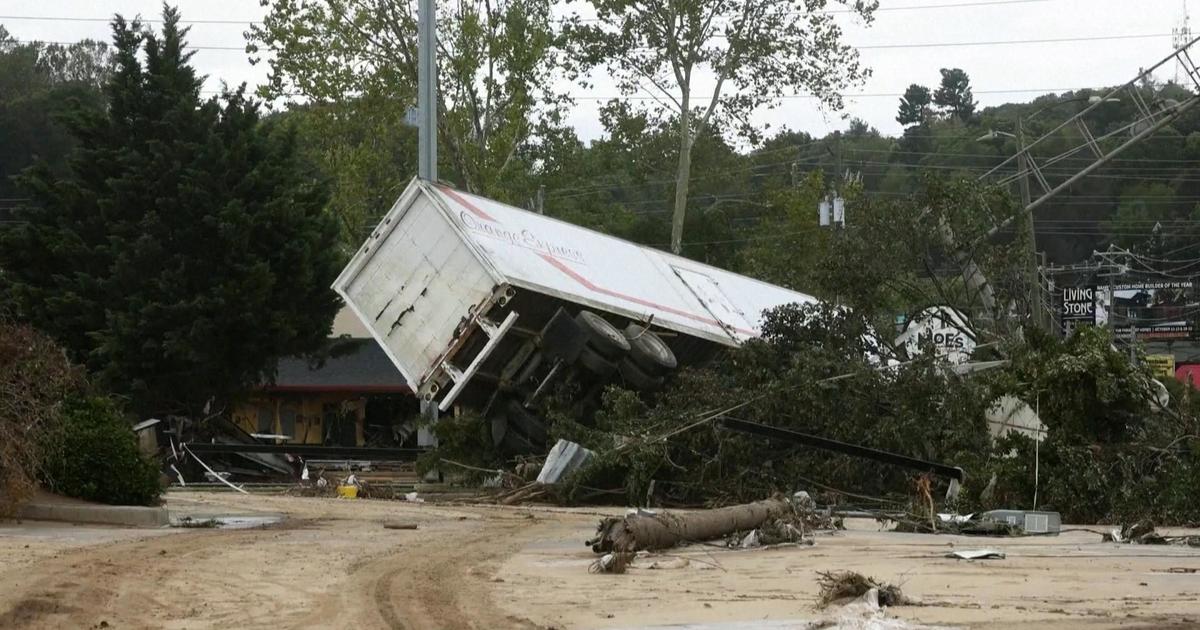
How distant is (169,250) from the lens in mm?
29672

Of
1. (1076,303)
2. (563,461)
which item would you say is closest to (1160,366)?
(563,461)

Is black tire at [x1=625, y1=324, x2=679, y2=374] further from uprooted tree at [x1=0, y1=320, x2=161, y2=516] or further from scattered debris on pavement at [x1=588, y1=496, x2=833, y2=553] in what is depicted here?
uprooted tree at [x1=0, y1=320, x2=161, y2=516]

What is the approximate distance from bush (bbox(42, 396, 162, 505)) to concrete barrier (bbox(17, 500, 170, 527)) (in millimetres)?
→ 408

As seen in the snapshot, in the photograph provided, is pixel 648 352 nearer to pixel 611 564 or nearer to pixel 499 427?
pixel 499 427

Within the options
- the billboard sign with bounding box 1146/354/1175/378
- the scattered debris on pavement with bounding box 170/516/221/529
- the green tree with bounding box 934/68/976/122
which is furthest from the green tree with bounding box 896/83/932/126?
the scattered debris on pavement with bounding box 170/516/221/529

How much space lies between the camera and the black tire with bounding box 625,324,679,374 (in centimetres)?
2320

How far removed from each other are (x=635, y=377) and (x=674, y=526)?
10.0m

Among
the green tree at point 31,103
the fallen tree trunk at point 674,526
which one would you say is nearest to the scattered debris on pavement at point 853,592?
the fallen tree trunk at point 674,526

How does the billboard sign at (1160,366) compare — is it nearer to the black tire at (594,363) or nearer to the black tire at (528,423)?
the black tire at (594,363)

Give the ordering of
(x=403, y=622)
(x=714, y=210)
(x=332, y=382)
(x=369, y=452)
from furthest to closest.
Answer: (x=714, y=210)
(x=332, y=382)
(x=369, y=452)
(x=403, y=622)

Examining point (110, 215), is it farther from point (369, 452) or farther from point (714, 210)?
point (714, 210)

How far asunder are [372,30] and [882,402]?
2252 centimetres

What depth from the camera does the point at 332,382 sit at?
41.5 m

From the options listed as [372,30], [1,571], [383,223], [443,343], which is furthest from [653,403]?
[372,30]
